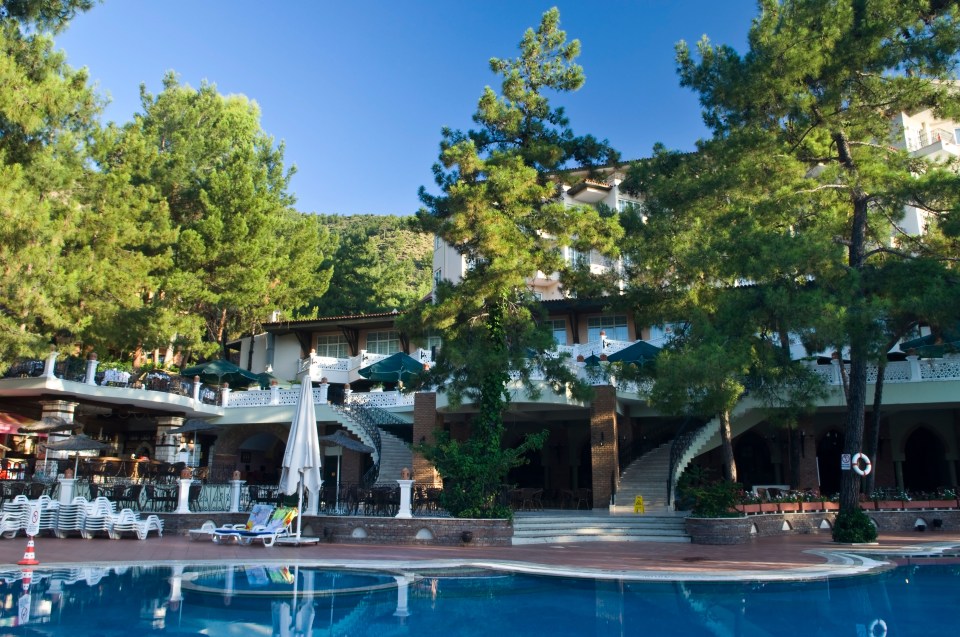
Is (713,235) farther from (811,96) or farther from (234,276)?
(234,276)

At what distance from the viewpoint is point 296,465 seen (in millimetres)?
16281

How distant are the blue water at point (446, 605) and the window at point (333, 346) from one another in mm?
24683

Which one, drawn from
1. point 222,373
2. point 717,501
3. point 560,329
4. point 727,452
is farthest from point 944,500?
point 222,373

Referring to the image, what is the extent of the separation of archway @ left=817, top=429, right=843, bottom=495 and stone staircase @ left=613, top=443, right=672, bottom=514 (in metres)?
8.70

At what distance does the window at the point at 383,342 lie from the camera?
35656 mm

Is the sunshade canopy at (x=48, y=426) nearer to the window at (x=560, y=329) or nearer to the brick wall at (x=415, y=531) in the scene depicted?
the brick wall at (x=415, y=531)

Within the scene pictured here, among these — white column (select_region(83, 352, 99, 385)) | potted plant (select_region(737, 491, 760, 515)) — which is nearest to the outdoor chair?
white column (select_region(83, 352, 99, 385))

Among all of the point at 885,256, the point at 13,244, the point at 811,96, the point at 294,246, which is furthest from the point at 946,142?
the point at 13,244

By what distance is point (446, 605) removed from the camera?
30.0 feet

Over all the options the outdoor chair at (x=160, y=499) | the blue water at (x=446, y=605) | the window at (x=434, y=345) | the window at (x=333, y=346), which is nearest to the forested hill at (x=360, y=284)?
the window at (x=333, y=346)

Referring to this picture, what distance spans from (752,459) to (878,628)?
21.7 metres

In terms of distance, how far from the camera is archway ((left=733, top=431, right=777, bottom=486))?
Answer: 2850 cm

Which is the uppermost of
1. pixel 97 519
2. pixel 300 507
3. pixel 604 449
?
→ pixel 604 449

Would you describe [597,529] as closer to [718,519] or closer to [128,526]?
[718,519]
